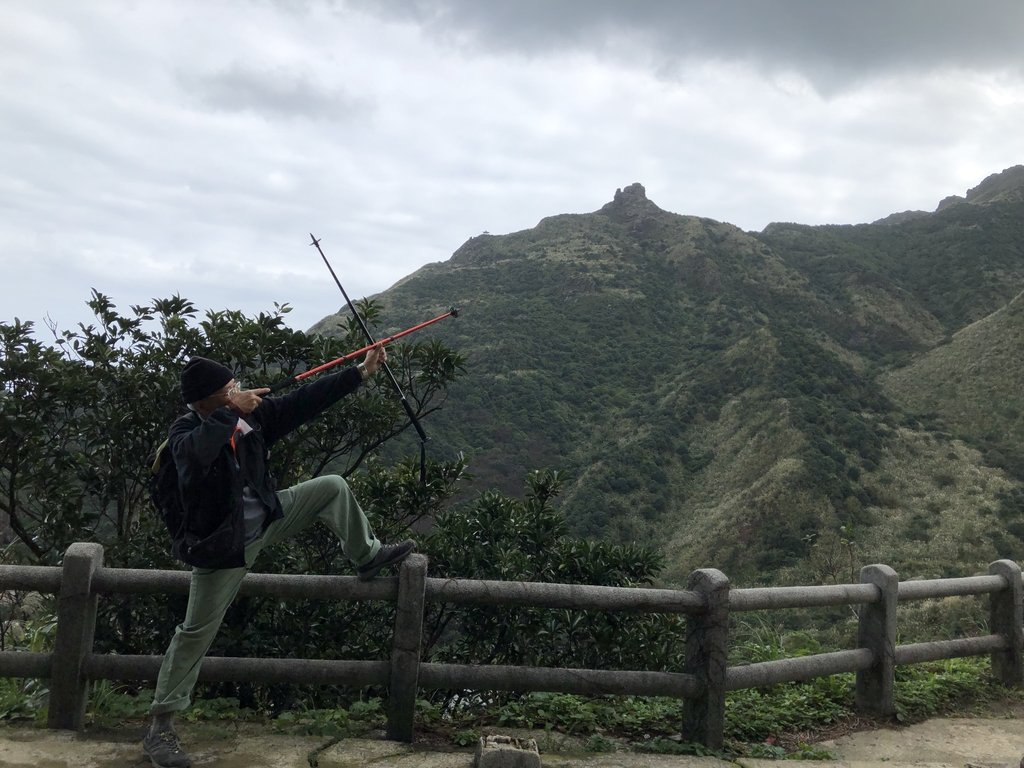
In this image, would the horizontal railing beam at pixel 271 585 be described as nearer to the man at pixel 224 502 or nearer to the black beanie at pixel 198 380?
the man at pixel 224 502

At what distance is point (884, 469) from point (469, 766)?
40.1m

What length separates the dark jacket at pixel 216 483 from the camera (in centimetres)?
346

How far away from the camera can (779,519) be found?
34.1 meters

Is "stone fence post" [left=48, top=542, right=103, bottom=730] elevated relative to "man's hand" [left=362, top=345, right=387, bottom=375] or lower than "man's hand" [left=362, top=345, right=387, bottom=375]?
lower

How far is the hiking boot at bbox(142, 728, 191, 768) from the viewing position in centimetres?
365

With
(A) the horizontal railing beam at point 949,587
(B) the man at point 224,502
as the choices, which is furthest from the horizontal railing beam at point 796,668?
(B) the man at point 224,502

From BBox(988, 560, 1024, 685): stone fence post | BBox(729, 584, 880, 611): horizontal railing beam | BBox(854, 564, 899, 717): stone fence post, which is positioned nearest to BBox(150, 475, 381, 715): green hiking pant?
BBox(729, 584, 880, 611): horizontal railing beam

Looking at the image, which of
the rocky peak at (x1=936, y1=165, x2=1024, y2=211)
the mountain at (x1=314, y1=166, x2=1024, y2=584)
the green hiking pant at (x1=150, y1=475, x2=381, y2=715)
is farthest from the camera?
the rocky peak at (x1=936, y1=165, x2=1024, y2=211)

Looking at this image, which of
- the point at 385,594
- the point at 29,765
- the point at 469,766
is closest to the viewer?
the point at 29,765

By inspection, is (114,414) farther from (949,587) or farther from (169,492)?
(949,587)

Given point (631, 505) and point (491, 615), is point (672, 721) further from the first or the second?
point (631, 505)

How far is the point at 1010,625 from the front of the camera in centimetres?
656

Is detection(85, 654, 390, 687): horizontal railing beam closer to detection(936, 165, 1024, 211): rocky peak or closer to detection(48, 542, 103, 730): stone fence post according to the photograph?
detection(48, 542, 103, 730): stone fence post

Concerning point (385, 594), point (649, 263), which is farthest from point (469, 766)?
point (649, 263)
